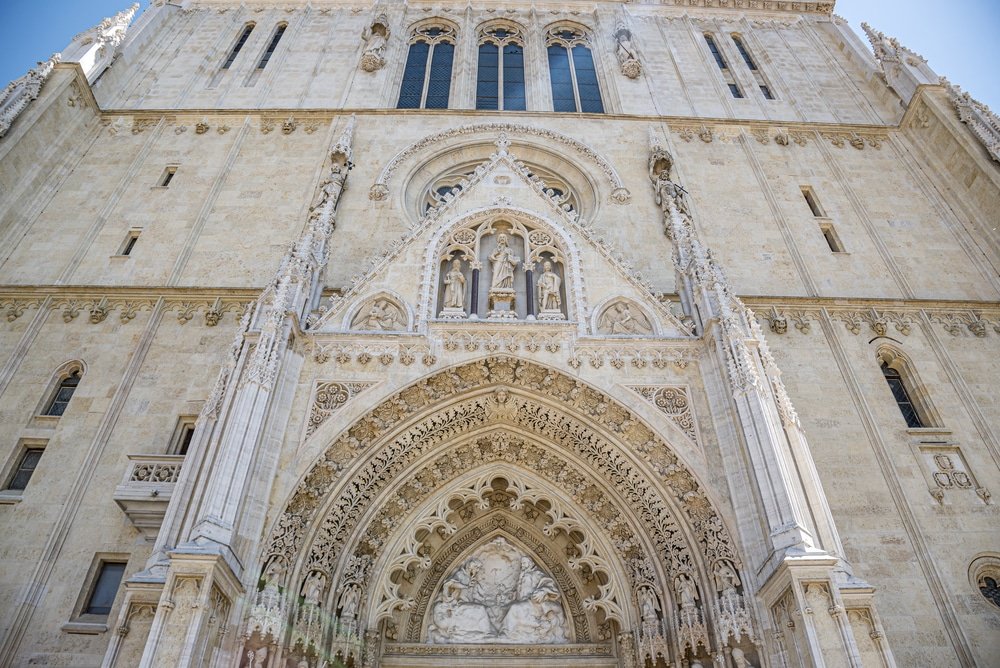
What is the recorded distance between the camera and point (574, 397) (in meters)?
10.8

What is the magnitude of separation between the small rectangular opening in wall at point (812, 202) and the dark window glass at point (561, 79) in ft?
20.0

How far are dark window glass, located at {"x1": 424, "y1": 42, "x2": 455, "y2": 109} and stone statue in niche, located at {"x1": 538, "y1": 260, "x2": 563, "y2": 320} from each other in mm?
8381

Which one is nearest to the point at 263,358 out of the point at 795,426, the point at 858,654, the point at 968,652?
the point at 795,426

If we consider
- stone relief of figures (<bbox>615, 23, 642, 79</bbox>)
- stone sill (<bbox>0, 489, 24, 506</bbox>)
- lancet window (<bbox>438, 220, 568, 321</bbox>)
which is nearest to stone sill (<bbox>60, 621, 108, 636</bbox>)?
stone sill (<bbox>0, 489, 24, 506</bbox>)

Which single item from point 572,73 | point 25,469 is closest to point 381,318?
point 25,469

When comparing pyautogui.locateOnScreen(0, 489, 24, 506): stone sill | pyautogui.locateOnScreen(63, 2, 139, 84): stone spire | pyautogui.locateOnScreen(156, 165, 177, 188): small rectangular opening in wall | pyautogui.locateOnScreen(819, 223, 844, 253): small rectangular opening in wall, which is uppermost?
pyautogui.locateOnScreen(63, 2, 139, 84): stone spire

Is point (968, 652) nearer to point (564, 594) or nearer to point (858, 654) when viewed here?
point (858, 654)

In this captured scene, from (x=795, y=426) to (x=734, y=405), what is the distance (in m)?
0.85

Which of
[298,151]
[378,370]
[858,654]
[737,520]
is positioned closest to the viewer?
[858,654]

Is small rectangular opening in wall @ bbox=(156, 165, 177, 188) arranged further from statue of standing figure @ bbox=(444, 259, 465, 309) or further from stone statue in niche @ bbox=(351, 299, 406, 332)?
statue of standing figure @ bbox=(444, 259, 465, 309)

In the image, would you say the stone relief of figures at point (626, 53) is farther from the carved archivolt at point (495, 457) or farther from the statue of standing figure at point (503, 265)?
the carved archivolt at point (495, 457)

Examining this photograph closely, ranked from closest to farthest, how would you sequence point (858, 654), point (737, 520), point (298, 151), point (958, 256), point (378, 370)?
1. point (858, 654)
2. point (737, 520)
3. point (378, 370)
4. point (958, 256)
5. point (298, 151)

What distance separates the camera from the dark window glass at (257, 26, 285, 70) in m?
20.1

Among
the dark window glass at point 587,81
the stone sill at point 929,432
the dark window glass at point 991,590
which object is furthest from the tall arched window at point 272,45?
the dark window glass at point 991,590
